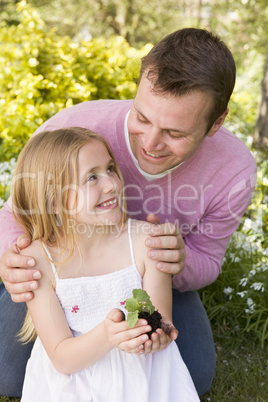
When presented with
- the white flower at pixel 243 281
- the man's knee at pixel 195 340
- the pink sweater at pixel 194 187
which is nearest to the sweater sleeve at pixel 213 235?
the pink sweater at pixel 194 187

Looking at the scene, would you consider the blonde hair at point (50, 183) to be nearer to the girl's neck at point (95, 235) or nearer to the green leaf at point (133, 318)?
the girl's neck at point (95, 235)

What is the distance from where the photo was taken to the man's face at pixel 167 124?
1972 millimetres

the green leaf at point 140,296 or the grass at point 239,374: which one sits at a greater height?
the green leaf at point 140,296

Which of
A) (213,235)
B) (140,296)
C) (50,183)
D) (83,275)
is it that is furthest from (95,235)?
(213,235)

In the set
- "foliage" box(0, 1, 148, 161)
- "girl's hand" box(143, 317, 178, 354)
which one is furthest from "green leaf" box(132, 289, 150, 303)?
"foliage" box(0, 1, 148, 161)

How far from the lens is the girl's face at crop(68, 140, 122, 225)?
194cm

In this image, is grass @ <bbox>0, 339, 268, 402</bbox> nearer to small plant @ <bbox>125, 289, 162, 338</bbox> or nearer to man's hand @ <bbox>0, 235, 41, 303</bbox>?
man's hand @ <bbox>0, 235, 41, 303</bbox>

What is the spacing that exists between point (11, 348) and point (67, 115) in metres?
1.18

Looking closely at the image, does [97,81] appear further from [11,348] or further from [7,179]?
[11,348]

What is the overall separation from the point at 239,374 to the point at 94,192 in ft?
4.51

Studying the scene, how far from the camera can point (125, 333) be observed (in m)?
1.63

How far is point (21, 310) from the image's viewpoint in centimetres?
243

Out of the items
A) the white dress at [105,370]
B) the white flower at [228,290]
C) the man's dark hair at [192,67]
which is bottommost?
the white flower at [228,290]

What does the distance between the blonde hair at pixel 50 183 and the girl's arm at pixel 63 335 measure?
101 mm
